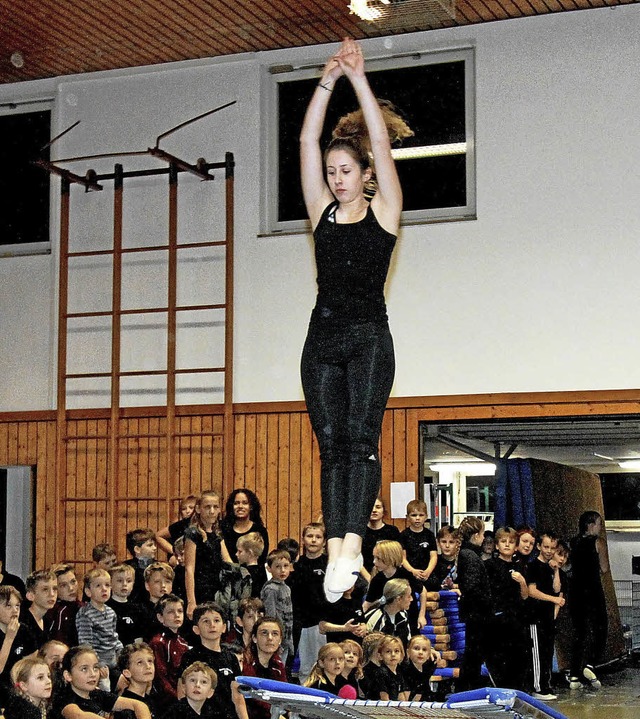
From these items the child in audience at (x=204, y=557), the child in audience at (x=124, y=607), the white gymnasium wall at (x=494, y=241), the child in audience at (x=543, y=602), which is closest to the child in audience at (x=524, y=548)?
the child in audience at (x=543, y=602)

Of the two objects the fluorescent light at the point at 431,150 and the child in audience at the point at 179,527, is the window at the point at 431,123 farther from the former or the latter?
the child in audience at the point at 179,527

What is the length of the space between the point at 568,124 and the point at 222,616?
5.18 metres

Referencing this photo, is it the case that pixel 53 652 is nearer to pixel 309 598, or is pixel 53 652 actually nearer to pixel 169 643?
pixel 169 643

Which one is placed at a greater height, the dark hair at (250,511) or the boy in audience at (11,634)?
the dark hair at (250,511)

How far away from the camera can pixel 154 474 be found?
10.9 meters

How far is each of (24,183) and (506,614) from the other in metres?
6.14

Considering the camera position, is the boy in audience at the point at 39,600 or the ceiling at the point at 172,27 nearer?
the boy in audience at the point at 39,600

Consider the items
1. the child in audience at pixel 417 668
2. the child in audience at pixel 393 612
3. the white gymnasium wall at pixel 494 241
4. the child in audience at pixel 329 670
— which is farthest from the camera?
the white gymnasium wall at pixel 494 241

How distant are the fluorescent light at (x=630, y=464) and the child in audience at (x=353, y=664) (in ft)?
30.3

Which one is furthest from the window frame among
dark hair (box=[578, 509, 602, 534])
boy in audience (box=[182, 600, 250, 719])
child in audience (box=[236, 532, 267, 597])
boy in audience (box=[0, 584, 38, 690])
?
dark hair (box=[578, 509, 602, 534])

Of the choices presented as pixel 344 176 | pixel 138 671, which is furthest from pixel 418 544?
pixel 344 176

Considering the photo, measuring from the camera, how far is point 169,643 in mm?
7477

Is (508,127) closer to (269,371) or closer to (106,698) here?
(269,371)

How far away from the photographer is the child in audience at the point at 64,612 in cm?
734
